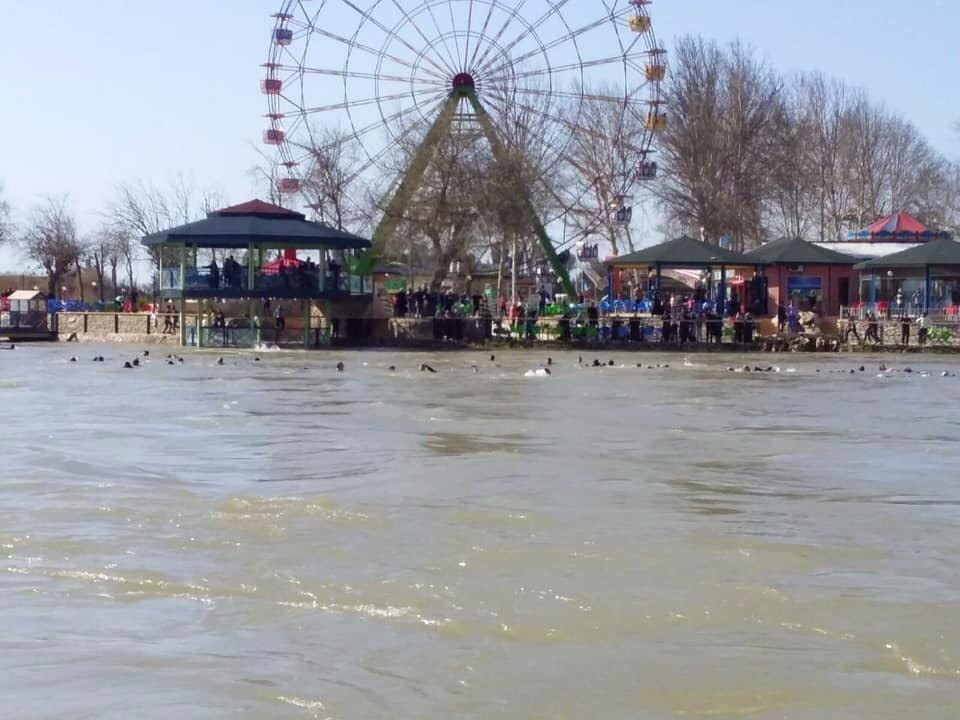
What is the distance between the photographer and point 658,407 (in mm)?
24266

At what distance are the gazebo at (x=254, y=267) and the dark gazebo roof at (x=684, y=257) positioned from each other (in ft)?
27.2

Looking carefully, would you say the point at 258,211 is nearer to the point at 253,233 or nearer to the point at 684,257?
the point at 253,233

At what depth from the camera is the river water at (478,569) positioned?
760 cm

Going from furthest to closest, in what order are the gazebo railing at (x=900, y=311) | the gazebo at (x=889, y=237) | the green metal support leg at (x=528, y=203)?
the gazebo at (x=889, y=237) < the green metal support leg at (x=528, y=203) < the gazebo railing at (x=900, y=311)

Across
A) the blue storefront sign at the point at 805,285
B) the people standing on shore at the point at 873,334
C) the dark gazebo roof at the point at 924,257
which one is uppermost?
the dark gazebo roof at the point at 924,257

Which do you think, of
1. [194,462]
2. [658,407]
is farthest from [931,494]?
[658,407]

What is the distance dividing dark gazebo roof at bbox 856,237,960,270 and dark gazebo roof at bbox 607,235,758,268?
387 cm

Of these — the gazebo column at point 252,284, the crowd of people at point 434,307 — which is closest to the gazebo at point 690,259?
the crowd of people at point 434,307

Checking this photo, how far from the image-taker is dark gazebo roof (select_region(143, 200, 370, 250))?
45.9m

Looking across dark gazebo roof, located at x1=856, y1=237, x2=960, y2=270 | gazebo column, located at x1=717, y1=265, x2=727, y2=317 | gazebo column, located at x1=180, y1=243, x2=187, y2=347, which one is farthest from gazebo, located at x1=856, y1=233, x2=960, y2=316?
gazebo column, located at x1=180, y1=243, x2=187, y2=347

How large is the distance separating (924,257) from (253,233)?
1943 centimetres

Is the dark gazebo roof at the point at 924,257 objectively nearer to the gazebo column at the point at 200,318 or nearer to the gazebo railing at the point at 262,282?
the gazebo railing at the point at 262,282

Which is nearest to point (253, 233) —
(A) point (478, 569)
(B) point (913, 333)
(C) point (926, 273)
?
(B) point (913, 333)

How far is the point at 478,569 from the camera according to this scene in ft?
33.9
